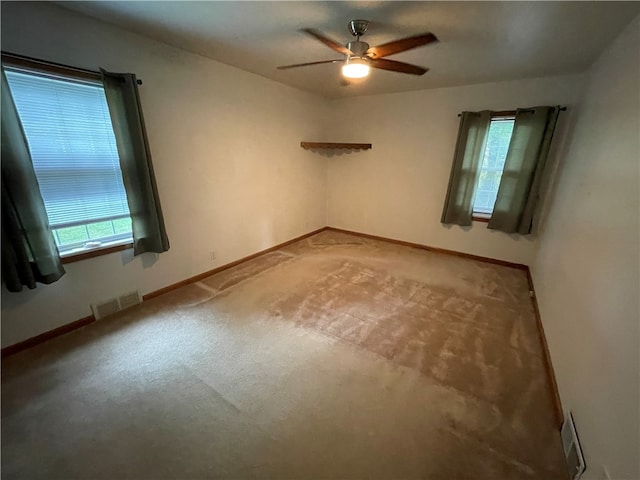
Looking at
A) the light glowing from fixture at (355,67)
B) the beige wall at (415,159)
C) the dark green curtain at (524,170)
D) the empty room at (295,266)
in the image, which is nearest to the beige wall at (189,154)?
the empty room at (295,266)

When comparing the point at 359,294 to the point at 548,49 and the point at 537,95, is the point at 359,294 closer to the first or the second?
the point at 548,49

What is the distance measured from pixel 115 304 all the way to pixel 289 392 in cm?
190

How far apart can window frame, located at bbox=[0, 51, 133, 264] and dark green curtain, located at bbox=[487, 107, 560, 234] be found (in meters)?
4.22

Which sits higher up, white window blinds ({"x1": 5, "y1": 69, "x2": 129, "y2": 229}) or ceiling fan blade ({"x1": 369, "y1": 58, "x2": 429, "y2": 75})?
ceiling fan blade ({"x1": 369, "y1": 58, "x2": 429, "y2": 75})

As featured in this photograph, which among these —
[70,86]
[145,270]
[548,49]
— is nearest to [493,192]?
[548,49]

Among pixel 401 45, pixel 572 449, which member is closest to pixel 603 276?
pixel 572 449

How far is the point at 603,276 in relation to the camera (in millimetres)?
1456

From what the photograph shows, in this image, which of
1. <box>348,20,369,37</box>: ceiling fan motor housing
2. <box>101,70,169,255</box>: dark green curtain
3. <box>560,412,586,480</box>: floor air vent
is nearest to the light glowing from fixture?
<box>348,20,369,37</box>: ceiling fan motor housing

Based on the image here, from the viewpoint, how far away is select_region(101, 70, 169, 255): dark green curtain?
217 centimetres

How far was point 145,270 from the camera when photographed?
2.69 meters

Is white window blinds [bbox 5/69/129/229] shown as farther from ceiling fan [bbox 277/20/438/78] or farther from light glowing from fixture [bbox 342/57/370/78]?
light glowing from fixture [bbox 342/57/370/78]

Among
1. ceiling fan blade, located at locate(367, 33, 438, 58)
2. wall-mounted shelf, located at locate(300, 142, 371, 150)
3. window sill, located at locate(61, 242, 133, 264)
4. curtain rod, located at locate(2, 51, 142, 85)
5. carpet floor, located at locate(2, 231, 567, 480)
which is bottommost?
carpet floor, located at locate(2, 231, 567, 480)

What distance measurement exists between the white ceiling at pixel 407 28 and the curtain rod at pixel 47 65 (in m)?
0.40

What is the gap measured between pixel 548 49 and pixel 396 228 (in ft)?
9.03
